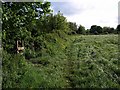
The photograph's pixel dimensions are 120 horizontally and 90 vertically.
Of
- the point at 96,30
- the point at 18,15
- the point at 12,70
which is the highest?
the point at 18,15

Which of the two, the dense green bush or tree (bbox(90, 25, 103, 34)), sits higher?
tree (bbox(90, 25, 103, 34))

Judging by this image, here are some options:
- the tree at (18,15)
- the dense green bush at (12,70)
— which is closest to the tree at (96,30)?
the dense green bush at (12,70)

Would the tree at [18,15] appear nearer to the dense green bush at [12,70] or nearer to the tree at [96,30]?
the dense green bush at [12,70]

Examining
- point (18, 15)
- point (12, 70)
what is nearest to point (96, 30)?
point (12, 70)

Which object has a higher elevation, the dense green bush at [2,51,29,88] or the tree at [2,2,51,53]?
the tree at [2,2,51,53]

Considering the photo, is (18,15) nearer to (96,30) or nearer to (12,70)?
(12,70)

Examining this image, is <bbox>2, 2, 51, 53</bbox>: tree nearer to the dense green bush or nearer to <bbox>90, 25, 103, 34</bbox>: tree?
the dense green bush

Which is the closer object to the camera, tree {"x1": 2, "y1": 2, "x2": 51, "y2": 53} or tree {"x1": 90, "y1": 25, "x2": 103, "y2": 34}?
tree {"x1": 2, "y1": 2, "x2": 51, "y2": 53}

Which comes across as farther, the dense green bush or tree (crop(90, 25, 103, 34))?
tree (crop(90, 25, 103, 34))

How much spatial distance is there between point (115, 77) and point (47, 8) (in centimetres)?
456

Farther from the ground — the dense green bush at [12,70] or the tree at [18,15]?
the tree at [18,15]

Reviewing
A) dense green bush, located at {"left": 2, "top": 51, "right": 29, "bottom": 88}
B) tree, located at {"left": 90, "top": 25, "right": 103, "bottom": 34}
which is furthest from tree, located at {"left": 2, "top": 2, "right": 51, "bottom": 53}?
tree, located at {"left": 90, "top": 25, "right": 103, "bottom": 34}

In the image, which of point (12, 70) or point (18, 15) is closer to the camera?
point (18, 15)

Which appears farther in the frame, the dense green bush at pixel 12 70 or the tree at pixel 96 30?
the tree at pixel 96 30
